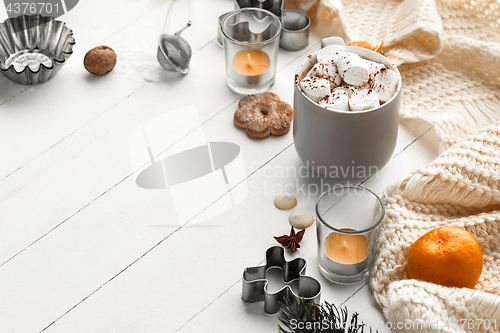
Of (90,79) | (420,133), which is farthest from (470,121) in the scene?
(90,79)

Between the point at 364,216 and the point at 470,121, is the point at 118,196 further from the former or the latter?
the point at 470,121

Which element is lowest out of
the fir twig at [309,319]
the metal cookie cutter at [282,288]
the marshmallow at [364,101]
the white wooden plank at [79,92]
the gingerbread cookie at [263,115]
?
the metal cookie cutter at [282,288]

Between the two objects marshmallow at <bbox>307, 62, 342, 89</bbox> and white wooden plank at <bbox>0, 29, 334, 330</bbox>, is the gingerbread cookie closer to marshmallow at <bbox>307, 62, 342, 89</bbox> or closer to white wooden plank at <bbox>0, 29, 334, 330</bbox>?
white wooden plank at <bbox>0, 29, 334, 330</bbox>

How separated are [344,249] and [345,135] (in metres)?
0.19

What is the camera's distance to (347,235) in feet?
2.61

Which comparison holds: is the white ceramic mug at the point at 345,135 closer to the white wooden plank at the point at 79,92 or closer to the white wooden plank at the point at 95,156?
the white wooden plank at the point at 95,156

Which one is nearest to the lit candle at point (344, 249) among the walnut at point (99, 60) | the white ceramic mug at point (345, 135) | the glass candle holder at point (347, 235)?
the glass candle holder at point (347, 235)

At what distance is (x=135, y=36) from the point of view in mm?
1266

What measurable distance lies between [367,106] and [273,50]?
12.8 inches

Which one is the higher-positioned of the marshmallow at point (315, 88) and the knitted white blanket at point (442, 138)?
the marshmallow at point (315, 88)

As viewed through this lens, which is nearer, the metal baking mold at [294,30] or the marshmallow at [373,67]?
the marshmallow at [373,67]

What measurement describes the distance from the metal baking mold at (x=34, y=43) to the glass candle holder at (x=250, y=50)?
36 cm

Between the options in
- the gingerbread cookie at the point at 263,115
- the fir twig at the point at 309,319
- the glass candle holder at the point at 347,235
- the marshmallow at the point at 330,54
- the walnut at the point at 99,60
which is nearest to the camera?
the fir twig at the point at 309,319

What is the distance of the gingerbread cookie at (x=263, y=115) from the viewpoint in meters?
1.04
